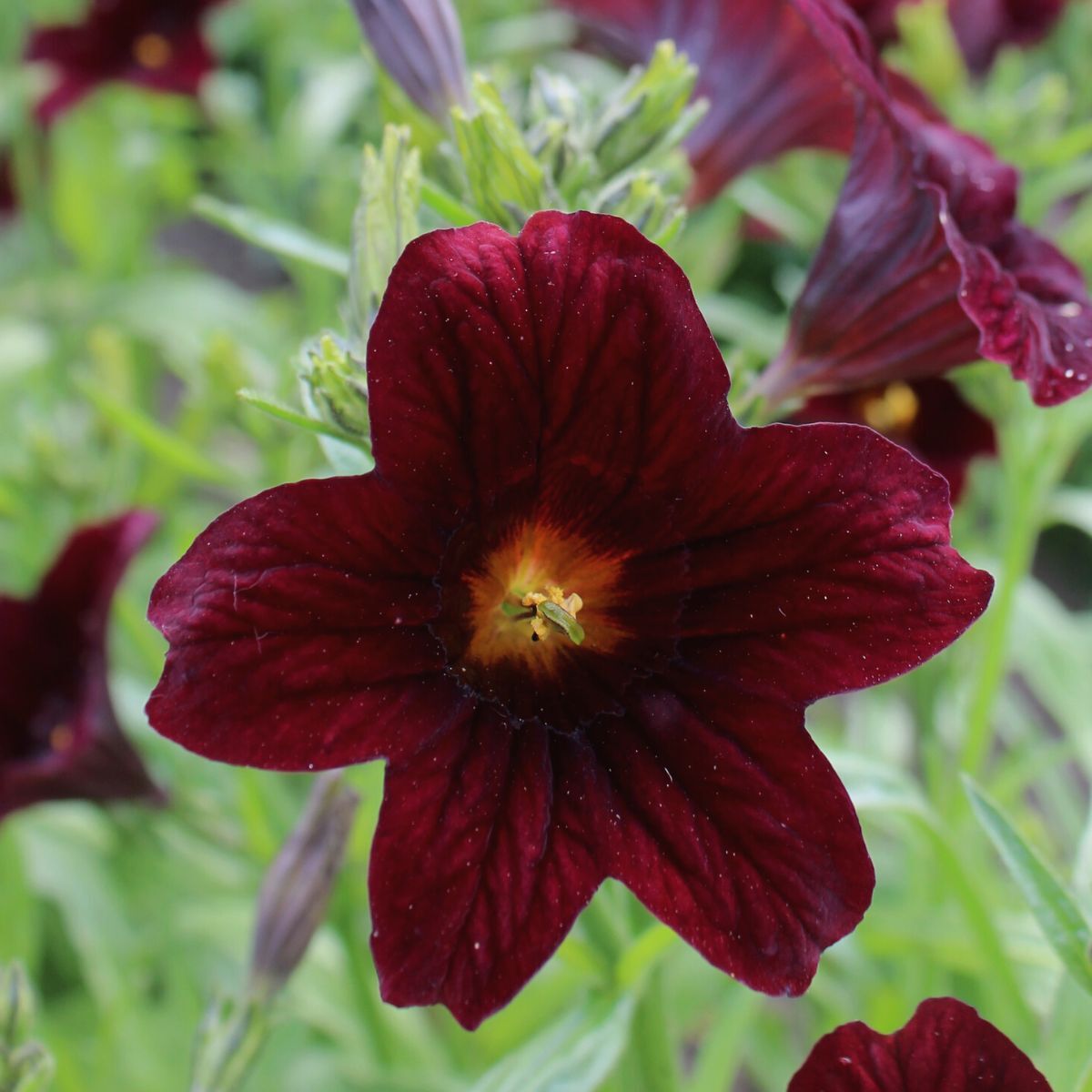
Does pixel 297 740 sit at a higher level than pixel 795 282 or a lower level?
higher

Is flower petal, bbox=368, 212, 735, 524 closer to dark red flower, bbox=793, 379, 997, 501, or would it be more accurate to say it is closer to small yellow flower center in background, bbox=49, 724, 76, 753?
small yellow flower center in background, bbox=49, 724, 76, 753

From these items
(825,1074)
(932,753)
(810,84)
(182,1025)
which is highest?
(810,84)

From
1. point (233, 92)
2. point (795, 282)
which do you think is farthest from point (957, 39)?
point (233, 92)

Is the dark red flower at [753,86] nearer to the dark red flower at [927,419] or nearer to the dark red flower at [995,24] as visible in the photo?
the dark red flower at [927,419]

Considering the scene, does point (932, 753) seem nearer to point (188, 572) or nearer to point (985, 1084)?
point (985, 1084)

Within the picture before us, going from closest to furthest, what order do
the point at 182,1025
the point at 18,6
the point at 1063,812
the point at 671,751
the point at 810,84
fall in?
the point at 671,751
the point at 810,84
the point at 182,1025
the point at 1063,812
the point at 18,6

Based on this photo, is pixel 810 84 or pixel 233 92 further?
pixel 233 92

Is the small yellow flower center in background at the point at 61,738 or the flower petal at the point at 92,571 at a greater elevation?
the flower petal at the point at 92,571

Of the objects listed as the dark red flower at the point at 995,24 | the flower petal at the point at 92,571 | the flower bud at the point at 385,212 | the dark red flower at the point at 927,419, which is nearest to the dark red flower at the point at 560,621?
the flower bud at the point at 385,212
